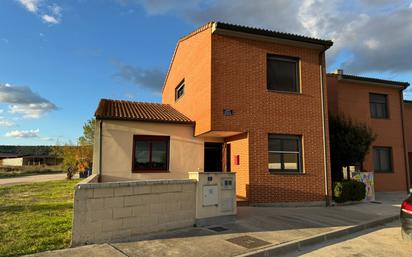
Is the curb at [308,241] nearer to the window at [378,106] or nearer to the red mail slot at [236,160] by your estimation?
the red mail slot at [236,160]

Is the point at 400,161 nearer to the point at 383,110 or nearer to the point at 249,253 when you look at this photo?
the point at 383,110

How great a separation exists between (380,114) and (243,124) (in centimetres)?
1098

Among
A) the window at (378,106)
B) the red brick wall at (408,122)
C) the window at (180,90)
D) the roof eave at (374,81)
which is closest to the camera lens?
the window at (180,90)

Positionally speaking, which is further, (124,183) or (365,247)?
(124,183)

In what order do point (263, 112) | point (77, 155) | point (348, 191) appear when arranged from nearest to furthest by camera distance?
point (263, 112) → point (348, 191) → point (77, 155)

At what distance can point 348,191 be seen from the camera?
13195mm

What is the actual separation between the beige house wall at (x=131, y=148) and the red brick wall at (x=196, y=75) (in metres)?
0.84

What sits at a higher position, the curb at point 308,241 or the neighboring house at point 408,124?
the neighboring house at point 408,124

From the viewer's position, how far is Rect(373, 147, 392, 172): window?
706 inches

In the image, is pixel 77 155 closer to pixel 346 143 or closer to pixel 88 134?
pixel 88 134

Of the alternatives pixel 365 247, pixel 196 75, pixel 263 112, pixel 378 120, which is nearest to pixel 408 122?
pixel 378 120

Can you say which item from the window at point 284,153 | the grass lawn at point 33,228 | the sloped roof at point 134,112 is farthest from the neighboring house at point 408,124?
the grass lawn at point 33,228

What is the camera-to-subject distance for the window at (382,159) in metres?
17.9

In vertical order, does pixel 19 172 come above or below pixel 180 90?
below
